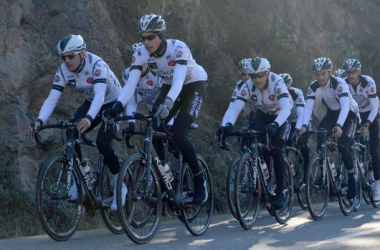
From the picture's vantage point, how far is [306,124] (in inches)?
481

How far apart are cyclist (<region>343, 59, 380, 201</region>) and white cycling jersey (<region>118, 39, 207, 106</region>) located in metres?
5.75

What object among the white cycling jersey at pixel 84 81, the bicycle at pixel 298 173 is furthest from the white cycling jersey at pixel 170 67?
the bicycle at pixel 298 173

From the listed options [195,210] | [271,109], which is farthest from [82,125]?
[271,109]

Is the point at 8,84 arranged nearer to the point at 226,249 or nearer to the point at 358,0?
the point at 226,249

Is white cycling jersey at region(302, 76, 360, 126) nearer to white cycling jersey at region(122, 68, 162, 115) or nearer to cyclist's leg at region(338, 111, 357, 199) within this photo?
cyclist's leg at region(338, 111, 357, 199)

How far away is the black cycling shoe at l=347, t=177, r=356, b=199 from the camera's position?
1211 cm

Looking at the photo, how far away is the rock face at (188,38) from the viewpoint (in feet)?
38.7

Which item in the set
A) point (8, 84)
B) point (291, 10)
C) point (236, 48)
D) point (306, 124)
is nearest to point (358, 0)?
point (291, 10)

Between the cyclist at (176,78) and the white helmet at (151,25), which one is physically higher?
the white helmet at (151,25)

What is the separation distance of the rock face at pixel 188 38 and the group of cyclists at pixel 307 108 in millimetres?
3004

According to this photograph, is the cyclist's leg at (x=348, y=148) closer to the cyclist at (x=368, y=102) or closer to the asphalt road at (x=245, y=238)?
the cyclist at (x=368, y=102)

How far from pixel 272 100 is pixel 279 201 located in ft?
4.67

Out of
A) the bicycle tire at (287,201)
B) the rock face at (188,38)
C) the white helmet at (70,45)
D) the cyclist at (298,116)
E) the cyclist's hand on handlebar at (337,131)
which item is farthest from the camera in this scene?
the cyclist at (298,116)

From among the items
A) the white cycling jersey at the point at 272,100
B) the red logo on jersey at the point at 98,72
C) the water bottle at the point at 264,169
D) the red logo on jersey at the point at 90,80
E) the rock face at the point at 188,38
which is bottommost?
the water bottle at the point at 264,169
